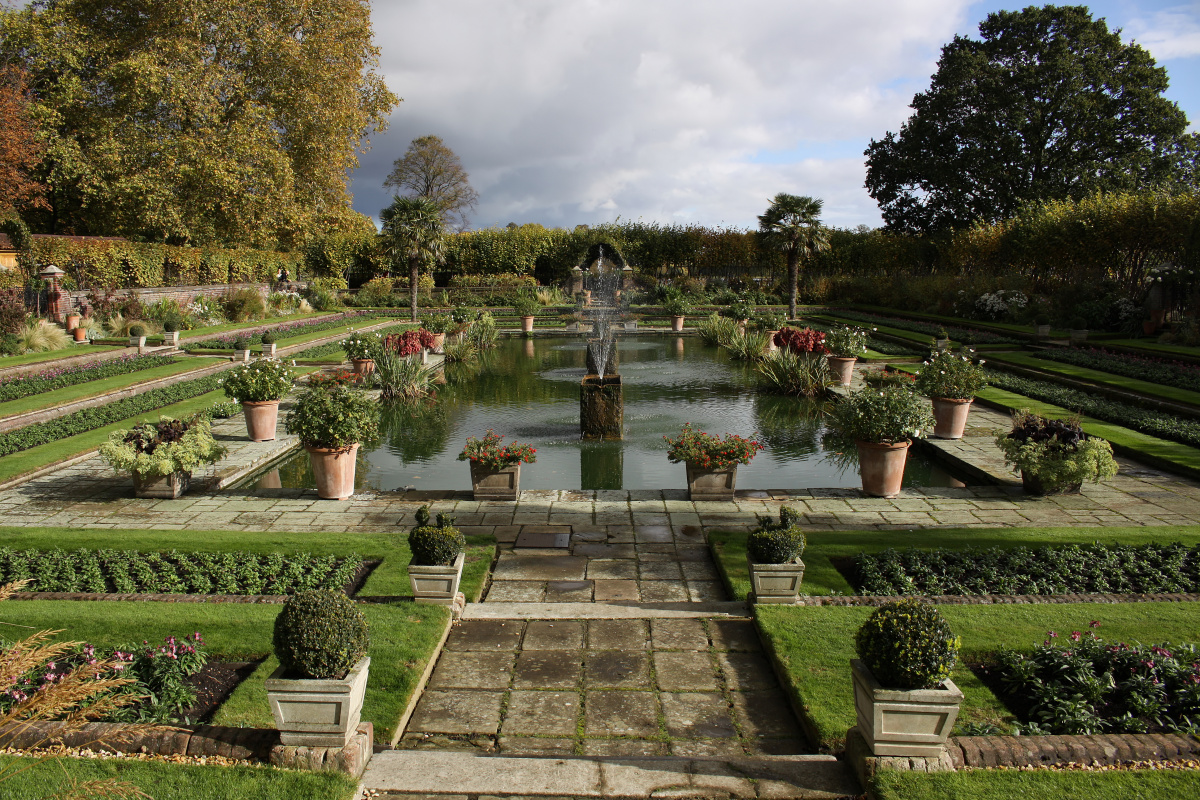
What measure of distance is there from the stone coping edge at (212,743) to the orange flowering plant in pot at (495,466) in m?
4.10

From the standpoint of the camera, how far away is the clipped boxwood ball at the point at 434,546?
16.3 feet

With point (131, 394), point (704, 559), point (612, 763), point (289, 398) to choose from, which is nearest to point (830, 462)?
point (704, 559)

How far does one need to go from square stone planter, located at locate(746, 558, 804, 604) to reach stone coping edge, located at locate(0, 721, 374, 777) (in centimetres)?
261

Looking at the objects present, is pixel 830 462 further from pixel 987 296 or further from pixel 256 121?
pixel 256 121

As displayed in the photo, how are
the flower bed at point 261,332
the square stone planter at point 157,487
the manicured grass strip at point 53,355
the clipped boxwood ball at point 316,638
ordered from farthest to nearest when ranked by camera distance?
the flower bed at point 261,332 → the manicured grass strip at point 53,355 → the square stone planter at point 157,487 → the clipped boxwood ball at point 316,638

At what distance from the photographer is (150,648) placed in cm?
409

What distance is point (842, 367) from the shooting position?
1474 centimetres

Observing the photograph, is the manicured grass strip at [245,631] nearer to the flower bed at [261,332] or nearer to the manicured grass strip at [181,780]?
the manicured grass strip at [181,780]

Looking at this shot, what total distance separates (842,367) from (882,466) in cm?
751

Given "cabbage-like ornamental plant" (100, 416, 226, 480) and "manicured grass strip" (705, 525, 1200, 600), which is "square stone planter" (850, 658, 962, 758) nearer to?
"manicured grass strip" (705, 525, 1200, 600)

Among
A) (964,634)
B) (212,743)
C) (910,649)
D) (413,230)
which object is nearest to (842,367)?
(964,634)

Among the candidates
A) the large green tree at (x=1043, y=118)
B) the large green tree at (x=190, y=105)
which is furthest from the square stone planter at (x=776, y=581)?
the large green tree at (x=1043, y=118)

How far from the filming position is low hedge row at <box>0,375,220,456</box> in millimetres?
9727

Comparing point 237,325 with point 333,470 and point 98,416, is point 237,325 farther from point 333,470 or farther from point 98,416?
point 333,470
